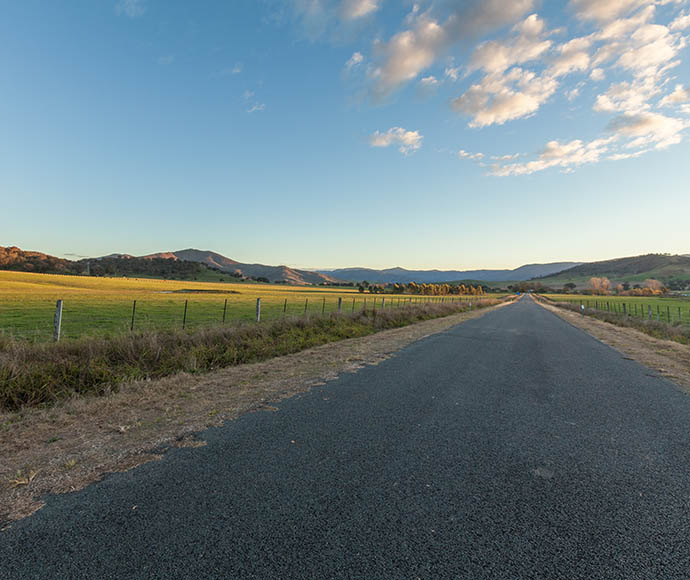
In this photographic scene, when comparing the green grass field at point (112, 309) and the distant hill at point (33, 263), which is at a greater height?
the distant hill at point (33, 263)

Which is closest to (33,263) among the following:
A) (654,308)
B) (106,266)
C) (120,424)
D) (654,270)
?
(106,266)

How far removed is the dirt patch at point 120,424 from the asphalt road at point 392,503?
326 millimetres

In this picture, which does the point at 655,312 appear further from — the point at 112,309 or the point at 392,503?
the point at 112,309

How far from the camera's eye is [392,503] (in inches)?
117

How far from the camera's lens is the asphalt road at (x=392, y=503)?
7.57 feet

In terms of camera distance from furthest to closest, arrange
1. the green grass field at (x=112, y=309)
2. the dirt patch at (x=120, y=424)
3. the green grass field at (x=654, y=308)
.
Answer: the green grass field at (x=654, y=308)
the green grass field at (x=112, y=309)
the dirt patch at (x=120, y=424)

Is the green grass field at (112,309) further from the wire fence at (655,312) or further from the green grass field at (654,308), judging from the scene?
the green grass field at (654,308)

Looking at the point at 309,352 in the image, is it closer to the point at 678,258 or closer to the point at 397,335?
the point at 397,335

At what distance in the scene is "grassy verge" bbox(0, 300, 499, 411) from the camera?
5.80 metres

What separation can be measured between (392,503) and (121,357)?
702 centimetres

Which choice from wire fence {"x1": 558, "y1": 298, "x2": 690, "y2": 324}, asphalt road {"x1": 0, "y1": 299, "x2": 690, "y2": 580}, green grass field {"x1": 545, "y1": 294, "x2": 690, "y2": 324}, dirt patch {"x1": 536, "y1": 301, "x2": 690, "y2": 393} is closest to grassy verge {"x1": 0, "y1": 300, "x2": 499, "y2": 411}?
asphalt road {"x1": 0, "y1": 299, "x2": 690, "y2": 580}

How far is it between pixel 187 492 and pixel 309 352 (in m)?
7.27

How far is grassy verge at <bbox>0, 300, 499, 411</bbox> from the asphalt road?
3.45 m

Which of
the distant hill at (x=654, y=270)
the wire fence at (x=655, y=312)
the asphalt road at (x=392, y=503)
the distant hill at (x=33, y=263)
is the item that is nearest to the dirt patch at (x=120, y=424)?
the asphalt road at (x=392, y=503)
